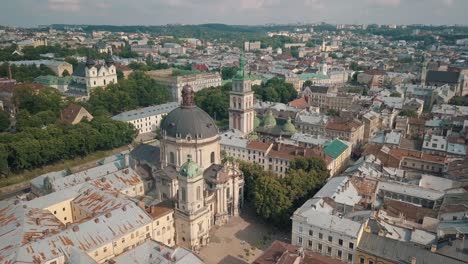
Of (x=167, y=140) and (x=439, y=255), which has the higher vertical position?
(x=167, y=140)

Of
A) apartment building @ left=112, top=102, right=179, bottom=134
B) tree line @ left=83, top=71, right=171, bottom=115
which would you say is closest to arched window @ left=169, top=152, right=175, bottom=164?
apartment building @ left=112, top=102, right=179, bottom=134

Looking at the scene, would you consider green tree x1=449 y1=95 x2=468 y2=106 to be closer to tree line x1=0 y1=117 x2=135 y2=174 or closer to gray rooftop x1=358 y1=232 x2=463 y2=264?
gray rooftop x1=358 y1=232 x2=463 y2=264

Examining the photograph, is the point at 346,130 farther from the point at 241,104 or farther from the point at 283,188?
the point at 283,188

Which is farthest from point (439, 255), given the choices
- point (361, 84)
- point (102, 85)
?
point (361, 84)

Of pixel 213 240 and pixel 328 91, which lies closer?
pixel 213 240

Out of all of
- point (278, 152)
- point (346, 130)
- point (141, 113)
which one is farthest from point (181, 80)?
point (278, 152)

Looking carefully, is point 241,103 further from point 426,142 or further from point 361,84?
point 361,84
